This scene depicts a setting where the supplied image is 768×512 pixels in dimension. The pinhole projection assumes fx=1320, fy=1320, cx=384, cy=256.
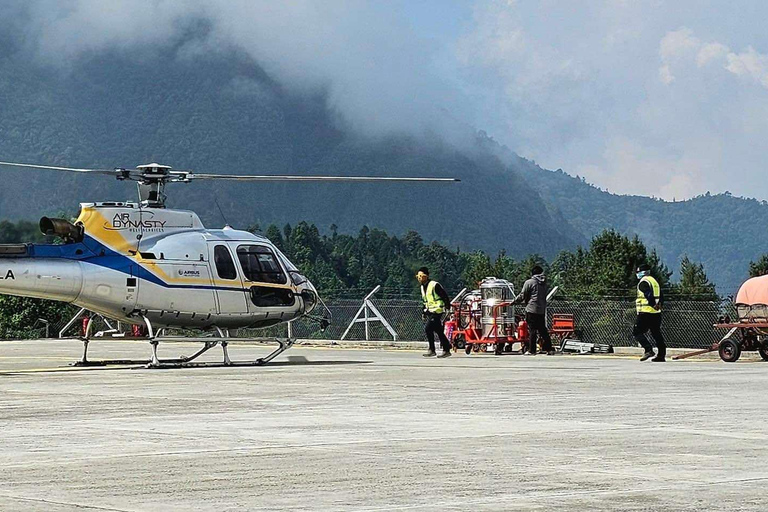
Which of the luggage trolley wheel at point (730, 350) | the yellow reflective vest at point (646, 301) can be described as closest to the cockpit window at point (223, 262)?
the yellow reflective vest at point (646, 301)

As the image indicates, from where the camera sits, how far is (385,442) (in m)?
10.9

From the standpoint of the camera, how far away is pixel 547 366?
23.6 meters

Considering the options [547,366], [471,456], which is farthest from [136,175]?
[471,456]

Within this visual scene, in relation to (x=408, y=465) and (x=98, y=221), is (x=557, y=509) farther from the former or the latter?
(x=98, y=221)

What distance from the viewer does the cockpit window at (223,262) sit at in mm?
24281

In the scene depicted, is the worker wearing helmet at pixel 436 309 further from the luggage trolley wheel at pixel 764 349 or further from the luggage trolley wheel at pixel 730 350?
the luggage trolley wheel at pixel 764 349

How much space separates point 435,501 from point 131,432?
185 inches

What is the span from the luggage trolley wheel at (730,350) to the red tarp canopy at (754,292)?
89cm

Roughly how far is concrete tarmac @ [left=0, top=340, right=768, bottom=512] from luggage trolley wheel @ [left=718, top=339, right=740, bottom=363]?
5.32 m

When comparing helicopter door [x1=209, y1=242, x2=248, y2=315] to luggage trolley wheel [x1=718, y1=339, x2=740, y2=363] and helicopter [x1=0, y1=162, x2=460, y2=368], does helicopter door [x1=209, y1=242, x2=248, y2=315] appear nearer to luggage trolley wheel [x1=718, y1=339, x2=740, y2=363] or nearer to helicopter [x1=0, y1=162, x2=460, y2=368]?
helicopter [x1=0, y1=162, x2=460, y2=368]

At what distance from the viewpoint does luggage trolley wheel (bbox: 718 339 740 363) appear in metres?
25.3

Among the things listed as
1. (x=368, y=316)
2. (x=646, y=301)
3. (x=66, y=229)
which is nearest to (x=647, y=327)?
(x=646, y=301)

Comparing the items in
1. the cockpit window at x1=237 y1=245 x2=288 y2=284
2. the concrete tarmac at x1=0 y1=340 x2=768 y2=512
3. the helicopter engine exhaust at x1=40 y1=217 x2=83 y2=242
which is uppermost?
the helicopter engine exhaust at x1=40 y1=217 x2=83 y2=242

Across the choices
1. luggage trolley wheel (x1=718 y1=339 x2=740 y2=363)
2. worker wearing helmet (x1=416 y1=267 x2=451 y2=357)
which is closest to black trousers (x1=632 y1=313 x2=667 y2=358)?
luggage trolley wheel (x1=718 y1=339 x2=740 y2=363)
